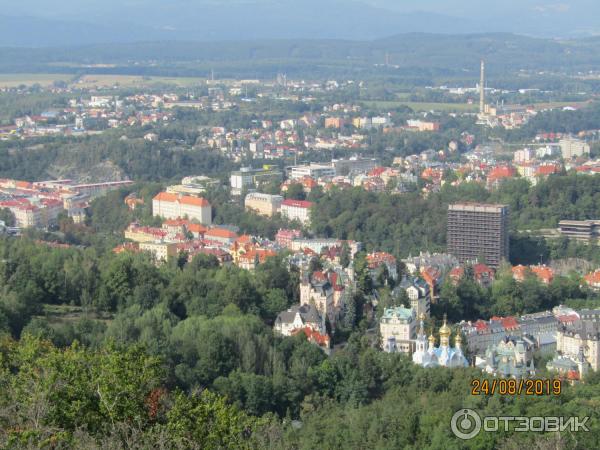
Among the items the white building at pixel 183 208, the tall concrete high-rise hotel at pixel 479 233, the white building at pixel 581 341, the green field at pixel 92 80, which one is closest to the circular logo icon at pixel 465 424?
the white building at pixel 581 341

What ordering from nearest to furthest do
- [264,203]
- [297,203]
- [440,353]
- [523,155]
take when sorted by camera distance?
[440,353], [297,203], [264,203], [523,155]

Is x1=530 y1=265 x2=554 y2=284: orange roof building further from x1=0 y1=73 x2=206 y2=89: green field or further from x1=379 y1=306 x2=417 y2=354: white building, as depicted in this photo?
x1=0 y1=73 x2=206 y2=89: green field

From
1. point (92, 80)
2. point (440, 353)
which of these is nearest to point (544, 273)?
point (440, 353)

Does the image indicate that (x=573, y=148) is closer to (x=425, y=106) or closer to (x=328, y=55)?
(x=425, y=106)

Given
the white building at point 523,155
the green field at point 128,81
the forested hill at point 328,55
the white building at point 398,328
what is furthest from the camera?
the forested hill at point 328,55

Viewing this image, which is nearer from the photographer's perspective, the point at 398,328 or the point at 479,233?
the point at 398,328

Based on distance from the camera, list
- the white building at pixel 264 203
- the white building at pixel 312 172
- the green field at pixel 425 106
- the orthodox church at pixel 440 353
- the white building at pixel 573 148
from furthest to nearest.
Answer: the green field at pixel 425 106 < the white building at pixel 573 148 < the white building at pixel 312 172 < the white building at pixel 264 203 < the orthodox church at pixel 440 353

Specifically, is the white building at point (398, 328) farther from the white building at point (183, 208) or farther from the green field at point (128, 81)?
the green field at point (128, 81)

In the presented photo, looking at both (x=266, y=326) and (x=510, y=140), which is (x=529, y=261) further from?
(x=510, y=140)
